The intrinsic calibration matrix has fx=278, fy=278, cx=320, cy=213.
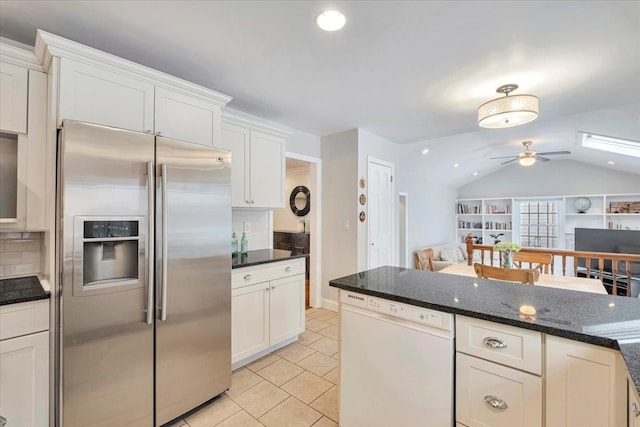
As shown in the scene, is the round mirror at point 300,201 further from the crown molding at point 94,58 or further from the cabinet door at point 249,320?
the crown molding at point 94,58

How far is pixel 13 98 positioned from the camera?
164cm

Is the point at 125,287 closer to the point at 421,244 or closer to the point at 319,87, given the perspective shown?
the point at 319,87

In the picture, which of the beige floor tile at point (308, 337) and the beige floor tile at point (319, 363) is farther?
the beige floor tile at point (308, 337)

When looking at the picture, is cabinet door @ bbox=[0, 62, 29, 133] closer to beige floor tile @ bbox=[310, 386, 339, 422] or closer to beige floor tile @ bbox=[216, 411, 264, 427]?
beige floor tile @ bbox=[216, 411, 264, 427]

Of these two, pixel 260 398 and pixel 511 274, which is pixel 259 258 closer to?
pixel 260 398

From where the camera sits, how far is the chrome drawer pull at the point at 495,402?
122 centimetres

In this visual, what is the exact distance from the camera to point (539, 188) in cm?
754

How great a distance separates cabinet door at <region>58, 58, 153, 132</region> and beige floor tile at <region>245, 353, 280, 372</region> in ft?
7.11

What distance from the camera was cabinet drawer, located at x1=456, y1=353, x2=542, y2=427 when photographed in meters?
1.16

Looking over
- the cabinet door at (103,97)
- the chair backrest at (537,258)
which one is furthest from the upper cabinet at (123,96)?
the chair backrest at (537,258)

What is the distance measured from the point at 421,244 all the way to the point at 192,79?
6.15 meters

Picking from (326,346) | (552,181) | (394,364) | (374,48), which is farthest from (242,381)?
(552,181)

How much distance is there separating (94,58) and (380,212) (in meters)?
3.63

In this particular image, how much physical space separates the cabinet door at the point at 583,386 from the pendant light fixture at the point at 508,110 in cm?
196
